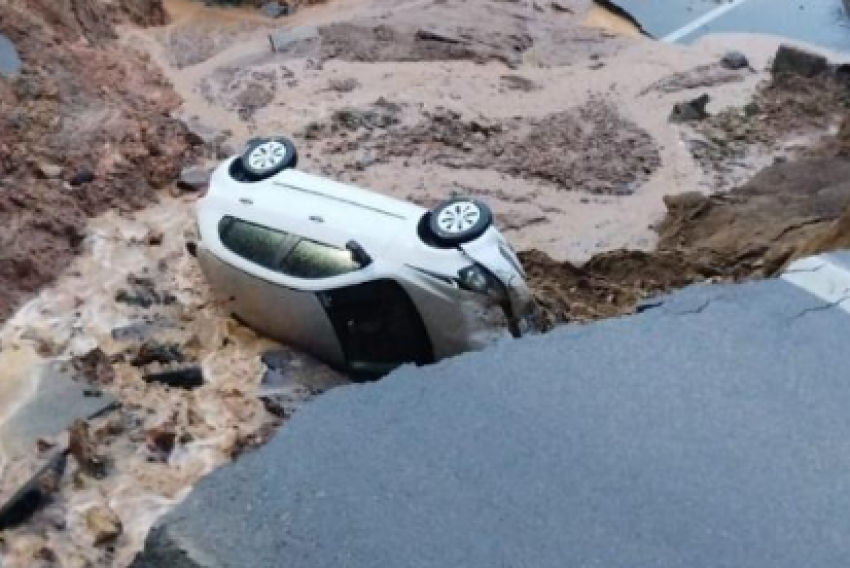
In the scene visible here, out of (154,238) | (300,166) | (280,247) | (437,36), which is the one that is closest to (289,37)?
(437,36)

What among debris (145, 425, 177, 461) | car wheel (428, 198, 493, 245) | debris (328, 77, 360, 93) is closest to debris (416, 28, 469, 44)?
debris (328, 77, 360, 93)

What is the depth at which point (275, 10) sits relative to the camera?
12117 millimetres

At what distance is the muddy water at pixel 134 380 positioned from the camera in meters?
6.42

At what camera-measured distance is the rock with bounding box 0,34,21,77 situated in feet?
33.1

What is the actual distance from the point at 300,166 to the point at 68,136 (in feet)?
5.04

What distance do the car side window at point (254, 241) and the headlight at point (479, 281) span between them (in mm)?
1026

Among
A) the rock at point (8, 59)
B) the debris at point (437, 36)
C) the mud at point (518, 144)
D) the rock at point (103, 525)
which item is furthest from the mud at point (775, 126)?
the rock at point (103, 525)

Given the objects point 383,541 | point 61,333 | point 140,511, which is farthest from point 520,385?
point 61,333

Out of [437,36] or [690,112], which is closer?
[690,112]

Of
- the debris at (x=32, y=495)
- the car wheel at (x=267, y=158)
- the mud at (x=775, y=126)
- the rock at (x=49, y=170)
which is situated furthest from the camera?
the mud at (x=775, y=126)

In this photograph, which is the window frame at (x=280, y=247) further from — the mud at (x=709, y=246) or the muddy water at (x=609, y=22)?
the muddy water at (x=609, y=22)

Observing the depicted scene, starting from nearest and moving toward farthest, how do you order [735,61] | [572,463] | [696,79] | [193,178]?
[572,463] → [193,178] → [696,79] → [735,61]

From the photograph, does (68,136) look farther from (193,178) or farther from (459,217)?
(459,217)

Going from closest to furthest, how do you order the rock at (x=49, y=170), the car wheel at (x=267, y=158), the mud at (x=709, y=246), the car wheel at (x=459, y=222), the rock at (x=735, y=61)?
the car wheel at (x=459, y=222) → the mud at (x=709, y=246) → the car wheel at (x=267, y=158) → the rock at (x=49, y=170) → the rock at (x=735, y=61)
